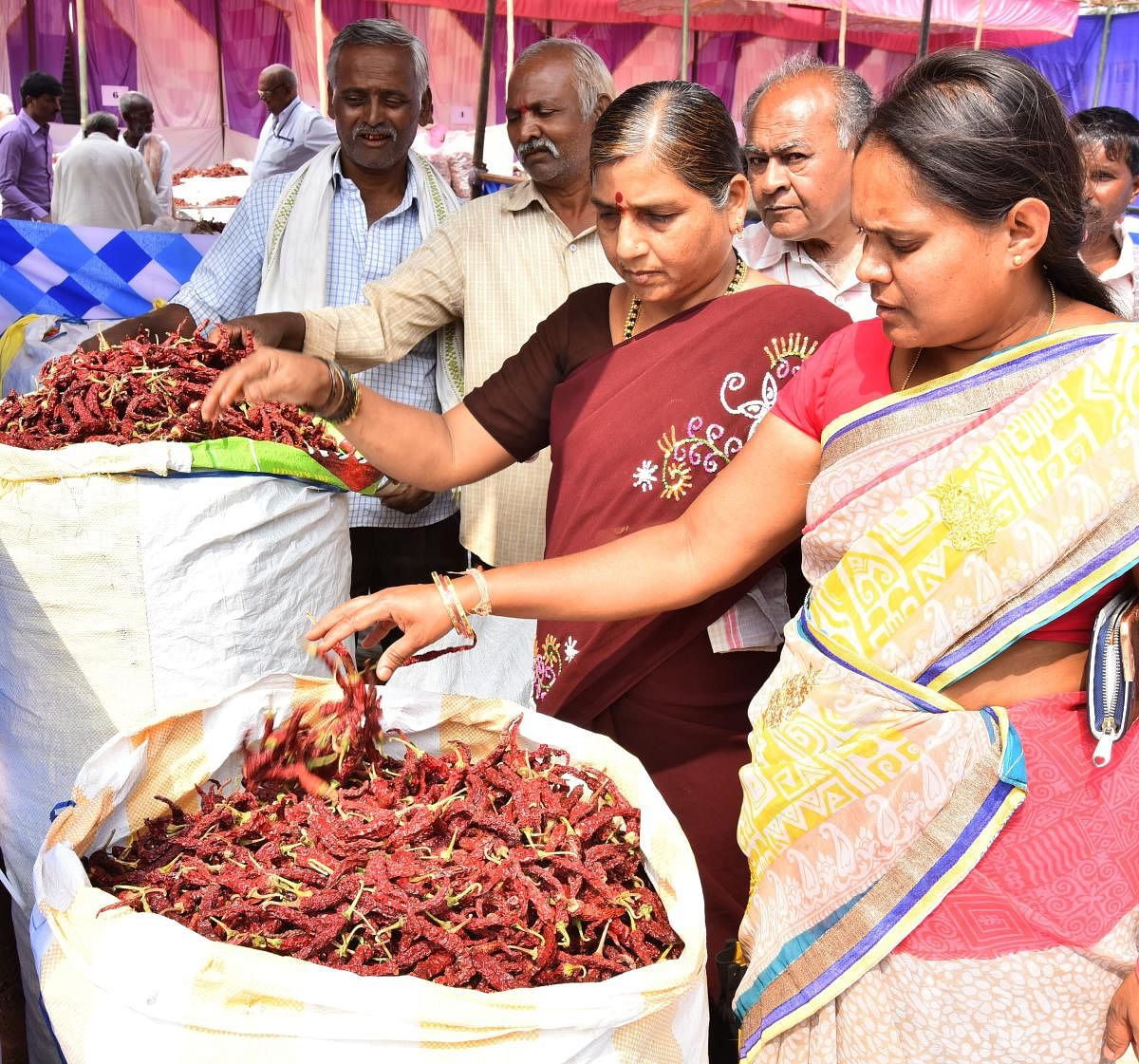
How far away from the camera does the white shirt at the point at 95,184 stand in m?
6.22

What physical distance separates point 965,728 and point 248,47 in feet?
42.1

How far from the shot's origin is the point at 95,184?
20.5 ft

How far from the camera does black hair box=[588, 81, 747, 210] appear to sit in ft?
5.71

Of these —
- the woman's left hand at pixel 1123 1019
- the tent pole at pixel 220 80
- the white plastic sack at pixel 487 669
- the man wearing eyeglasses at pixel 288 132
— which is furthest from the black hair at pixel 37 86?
the woman's left hand at pixel 1123 1019

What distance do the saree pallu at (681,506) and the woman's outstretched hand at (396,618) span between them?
41cm

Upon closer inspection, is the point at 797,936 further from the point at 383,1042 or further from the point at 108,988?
the point at 108,988

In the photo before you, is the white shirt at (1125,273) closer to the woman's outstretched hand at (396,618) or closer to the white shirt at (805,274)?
the white shirt at (805,274)

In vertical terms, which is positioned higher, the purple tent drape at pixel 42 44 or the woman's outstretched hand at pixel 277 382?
the purple tent drape at pixel 42 44

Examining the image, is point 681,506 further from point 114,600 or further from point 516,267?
point 516,267

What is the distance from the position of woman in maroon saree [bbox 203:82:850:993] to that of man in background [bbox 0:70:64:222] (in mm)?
6414

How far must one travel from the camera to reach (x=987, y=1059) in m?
1.25

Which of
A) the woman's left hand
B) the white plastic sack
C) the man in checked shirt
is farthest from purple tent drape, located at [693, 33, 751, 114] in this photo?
the woman's left hand

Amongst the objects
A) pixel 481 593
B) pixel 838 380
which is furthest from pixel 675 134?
pixel 481 593

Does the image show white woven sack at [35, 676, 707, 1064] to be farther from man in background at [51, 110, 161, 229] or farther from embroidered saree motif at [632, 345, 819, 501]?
man in background at [51, 110, 161, 229]
